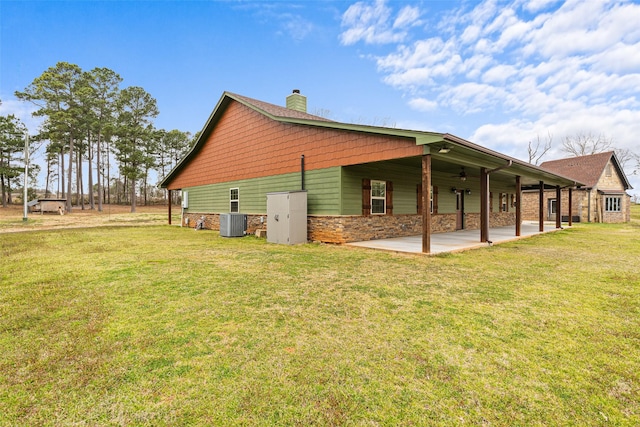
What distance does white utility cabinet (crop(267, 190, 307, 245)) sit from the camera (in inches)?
366

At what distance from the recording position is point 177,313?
338 centimetres

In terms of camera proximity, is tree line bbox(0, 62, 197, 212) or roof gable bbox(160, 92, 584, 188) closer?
roof gable bbox(160, 92, 584, 188)

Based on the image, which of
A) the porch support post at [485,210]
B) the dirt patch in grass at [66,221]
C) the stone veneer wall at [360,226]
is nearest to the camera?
the porch support post at [485,210]

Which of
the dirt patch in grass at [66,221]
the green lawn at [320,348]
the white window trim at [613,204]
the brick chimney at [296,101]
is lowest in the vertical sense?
the green lawn at [320,348]

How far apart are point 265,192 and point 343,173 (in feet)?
13.4

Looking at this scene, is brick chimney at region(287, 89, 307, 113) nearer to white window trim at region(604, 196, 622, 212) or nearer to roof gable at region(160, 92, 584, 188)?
roof gable at region(160, 92, 584, 188)

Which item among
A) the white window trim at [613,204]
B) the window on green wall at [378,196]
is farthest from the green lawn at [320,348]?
the white window trim at [613,204]

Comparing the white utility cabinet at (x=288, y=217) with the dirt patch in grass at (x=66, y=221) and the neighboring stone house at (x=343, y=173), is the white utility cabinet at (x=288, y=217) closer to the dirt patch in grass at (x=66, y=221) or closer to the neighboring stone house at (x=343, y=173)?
the neighboring stone house at (x=343, y=173)

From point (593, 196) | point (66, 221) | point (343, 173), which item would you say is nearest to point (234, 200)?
point (343, 173)

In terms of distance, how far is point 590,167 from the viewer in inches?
887

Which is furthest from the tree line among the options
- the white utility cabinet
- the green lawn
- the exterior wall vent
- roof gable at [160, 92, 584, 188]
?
the green lawn

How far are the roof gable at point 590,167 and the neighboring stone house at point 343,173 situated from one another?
960cm

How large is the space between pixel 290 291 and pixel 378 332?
1.70m

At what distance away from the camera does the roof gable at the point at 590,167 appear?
70.7ft
